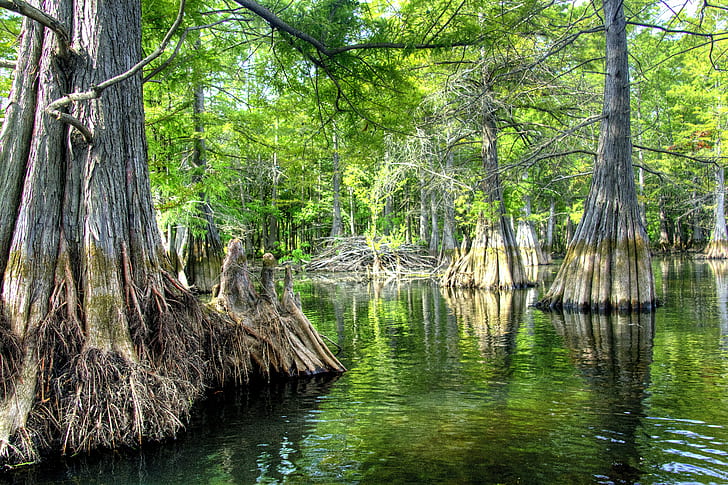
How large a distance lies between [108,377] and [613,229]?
10.1m

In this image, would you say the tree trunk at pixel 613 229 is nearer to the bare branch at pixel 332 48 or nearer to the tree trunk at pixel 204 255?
the bare branch at pixel 332 48

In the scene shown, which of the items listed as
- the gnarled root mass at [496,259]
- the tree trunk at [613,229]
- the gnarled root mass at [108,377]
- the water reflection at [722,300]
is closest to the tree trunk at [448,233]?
the gnarled root mass at [496,259]

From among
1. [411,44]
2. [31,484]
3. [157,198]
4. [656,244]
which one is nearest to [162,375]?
[31,484]

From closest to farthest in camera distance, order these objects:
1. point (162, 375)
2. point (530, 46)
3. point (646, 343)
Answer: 1. point (162, 375)
2. point (646, 343)
3. point (530, 46)

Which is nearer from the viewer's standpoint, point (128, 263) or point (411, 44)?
point (128, 263)

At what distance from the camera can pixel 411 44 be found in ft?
20.1

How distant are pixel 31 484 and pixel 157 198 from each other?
12525 mm

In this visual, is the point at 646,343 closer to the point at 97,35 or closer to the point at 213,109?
the point at 97,35

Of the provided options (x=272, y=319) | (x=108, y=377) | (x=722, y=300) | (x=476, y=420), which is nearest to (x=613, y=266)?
(x=722, y=300)

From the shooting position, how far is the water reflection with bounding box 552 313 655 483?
4.03 meters

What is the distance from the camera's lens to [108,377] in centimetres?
448

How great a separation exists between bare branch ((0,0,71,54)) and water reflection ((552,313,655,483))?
5.04 meters

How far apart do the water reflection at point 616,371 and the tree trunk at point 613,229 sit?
1.85ft

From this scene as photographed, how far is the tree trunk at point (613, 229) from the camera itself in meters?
11.2
